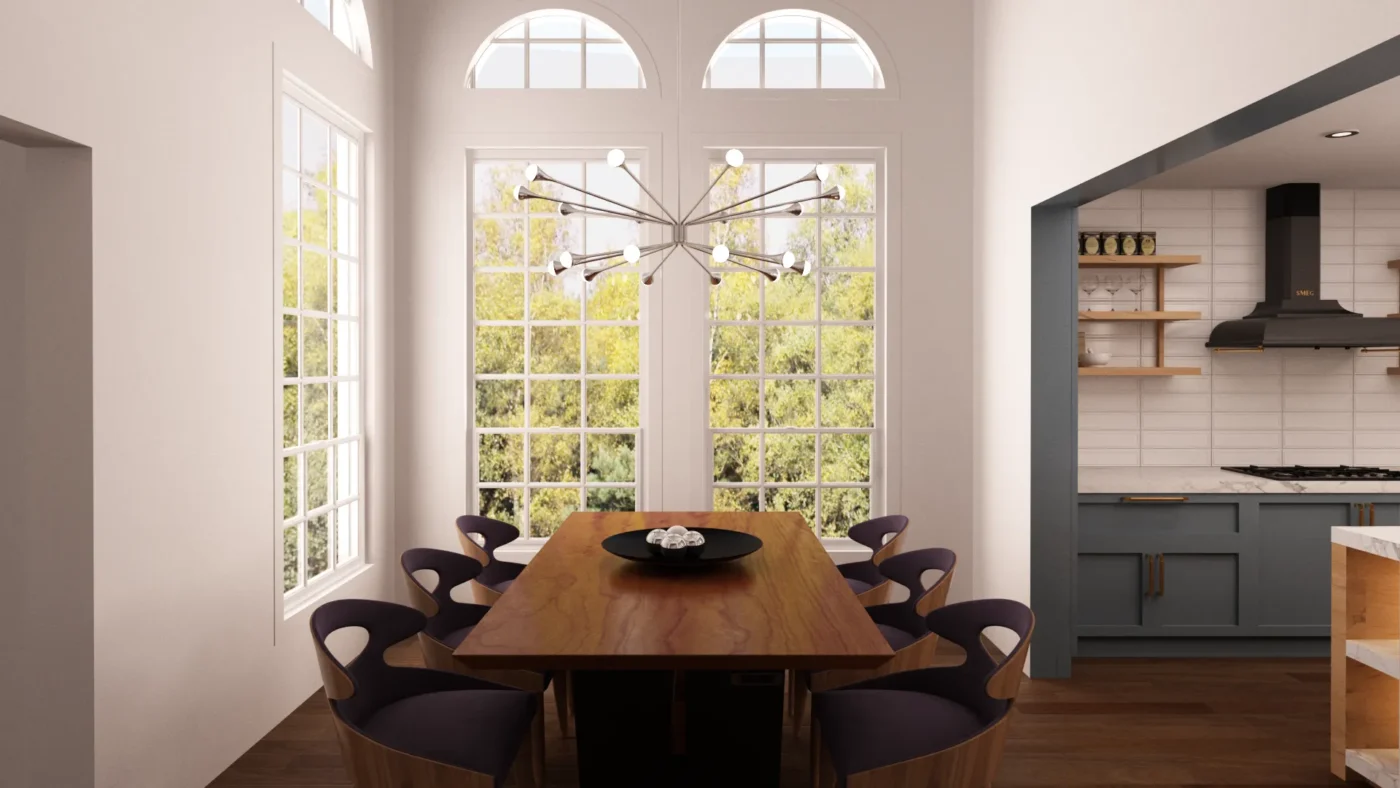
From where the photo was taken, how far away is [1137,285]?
5.77m

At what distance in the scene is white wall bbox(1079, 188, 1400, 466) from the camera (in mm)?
5785

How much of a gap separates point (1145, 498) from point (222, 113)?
510cm

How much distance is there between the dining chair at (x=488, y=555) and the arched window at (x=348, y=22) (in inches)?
108

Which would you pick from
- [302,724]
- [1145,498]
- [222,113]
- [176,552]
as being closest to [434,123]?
[222,113]

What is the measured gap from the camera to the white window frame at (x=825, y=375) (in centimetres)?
546

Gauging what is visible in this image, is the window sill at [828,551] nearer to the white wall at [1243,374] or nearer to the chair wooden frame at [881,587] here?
the chair wooden frame at [881,587]

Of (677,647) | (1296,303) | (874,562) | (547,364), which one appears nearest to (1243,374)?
(1296,303)

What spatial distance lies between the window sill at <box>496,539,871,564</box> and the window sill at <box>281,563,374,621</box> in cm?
83

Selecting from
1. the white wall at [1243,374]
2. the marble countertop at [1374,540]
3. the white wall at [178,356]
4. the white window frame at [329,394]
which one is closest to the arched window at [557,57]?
the white window frame at [329,394]

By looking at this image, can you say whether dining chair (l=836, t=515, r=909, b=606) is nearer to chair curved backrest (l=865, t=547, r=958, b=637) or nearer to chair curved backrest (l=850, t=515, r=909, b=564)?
chair curved backrest (l=850, t=515, r=909, b=564)

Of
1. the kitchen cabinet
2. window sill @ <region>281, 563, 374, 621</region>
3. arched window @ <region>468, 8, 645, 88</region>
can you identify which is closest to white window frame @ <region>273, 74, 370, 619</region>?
window sill @ <region>281, 563, 374, 621</region>

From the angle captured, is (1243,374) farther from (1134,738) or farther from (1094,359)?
(1134,738)

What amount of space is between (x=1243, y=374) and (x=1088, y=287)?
1.24 m

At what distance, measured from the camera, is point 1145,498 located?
4.97m
